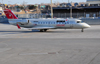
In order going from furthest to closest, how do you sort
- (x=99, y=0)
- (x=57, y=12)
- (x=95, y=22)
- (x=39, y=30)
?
(x=99, y=0)
(x=57, y=12)
(x=95, y=22)
(x=39, y=30)

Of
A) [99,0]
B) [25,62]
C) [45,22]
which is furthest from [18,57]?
[99,0]

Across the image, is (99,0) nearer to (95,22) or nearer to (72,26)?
(95,22)

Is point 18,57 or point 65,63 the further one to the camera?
point 18,57

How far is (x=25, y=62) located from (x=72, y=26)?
60.6ft

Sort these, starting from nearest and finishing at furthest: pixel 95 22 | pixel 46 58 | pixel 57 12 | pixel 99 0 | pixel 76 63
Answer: pixel 76 63
pixel 46 58
pixel 95 22
pixel 57 12
pixel 99 0

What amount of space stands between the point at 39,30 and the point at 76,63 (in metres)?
20.3

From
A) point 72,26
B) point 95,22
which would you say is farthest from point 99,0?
point 72,26

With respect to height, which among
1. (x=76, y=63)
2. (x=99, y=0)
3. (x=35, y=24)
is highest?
(x=99, y=0)

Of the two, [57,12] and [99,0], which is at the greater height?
[99,0]

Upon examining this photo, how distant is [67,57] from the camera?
13.0m

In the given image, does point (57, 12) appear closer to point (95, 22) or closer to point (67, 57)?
point (95, 22)

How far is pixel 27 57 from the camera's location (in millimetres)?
13109

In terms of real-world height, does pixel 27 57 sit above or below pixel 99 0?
below

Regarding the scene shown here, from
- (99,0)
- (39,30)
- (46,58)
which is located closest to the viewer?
(46,58)
